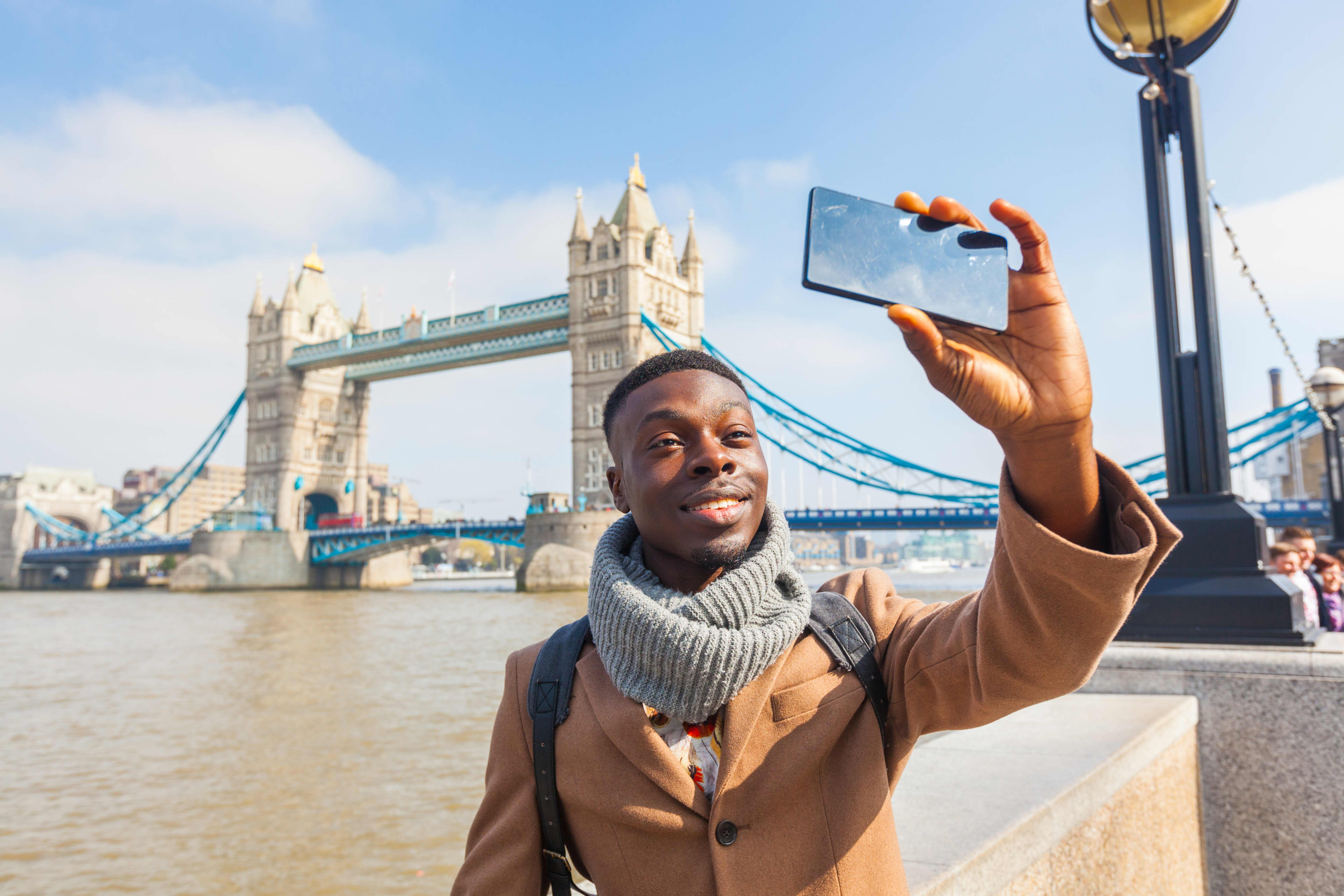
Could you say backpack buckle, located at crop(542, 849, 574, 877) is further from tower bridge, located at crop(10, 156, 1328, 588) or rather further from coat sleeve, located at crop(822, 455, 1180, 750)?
tower bridge, located at crop(10, 156, 1328, 588)

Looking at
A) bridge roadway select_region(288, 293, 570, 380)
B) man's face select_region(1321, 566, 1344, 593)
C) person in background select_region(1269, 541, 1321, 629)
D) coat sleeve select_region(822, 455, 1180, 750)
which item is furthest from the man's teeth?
bridge roadway select_region(288, 293, 570, 380)

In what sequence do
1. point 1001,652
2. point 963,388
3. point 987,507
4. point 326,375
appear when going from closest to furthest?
point 963,388 → point 1001,652 → point 987,507 → point 326,375

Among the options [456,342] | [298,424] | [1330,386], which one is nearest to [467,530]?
[456,342]

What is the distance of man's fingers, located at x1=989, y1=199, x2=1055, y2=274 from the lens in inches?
28.4

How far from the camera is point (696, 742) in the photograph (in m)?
0.97

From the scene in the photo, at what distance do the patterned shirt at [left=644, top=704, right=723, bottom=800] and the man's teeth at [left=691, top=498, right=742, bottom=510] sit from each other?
0.70 feet

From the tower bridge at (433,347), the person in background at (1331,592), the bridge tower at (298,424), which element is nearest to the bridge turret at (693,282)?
the tower bridge at (433,347)

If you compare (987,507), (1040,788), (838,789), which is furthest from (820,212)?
(987,507)

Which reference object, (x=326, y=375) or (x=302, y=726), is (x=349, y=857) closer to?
(x=302, y=726)

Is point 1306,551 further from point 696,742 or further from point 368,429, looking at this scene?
point 368,429

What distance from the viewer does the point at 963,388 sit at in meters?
0.71

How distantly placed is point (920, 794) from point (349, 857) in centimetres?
367

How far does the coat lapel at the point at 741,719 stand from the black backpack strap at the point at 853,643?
0.19 ft

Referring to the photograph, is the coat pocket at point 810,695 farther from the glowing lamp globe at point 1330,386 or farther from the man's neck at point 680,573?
the glowing lamp globe at point 1330,386
